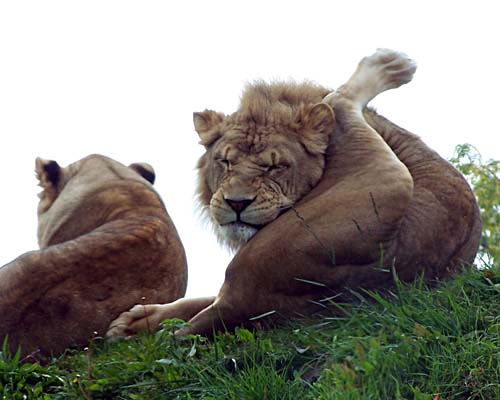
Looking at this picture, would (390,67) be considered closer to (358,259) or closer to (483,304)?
(358,259)

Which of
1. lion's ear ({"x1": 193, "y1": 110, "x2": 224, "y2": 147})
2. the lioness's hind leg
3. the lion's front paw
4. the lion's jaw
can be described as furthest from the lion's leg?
the lioness's hind leg

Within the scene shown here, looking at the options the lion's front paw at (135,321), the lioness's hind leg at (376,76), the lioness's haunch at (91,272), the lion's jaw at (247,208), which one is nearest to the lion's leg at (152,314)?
the lion's front paw at (135,321)

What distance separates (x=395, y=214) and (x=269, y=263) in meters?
0.64

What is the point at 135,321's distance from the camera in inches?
212

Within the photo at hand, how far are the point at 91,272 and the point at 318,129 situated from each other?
1.51 m

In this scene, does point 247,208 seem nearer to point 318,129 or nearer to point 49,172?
point 318,129

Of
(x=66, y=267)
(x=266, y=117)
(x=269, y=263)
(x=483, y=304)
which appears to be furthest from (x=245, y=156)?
(x=483, y=304)

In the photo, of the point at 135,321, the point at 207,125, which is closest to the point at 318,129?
the point at 207,125

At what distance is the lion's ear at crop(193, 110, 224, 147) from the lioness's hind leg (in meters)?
0.62

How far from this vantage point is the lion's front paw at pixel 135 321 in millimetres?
5246

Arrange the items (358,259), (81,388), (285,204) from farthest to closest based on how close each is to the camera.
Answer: (285,204)
(358,259)
(81,388)

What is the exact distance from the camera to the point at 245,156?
17.4 feet

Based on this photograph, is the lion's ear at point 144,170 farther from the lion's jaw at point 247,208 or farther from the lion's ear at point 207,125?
the lion's jaw at point 247,208

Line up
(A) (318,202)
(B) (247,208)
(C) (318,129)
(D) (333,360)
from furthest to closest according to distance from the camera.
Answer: (C) (318,129), (B) (247,208), (A) (318,202), (D) (333,360)
